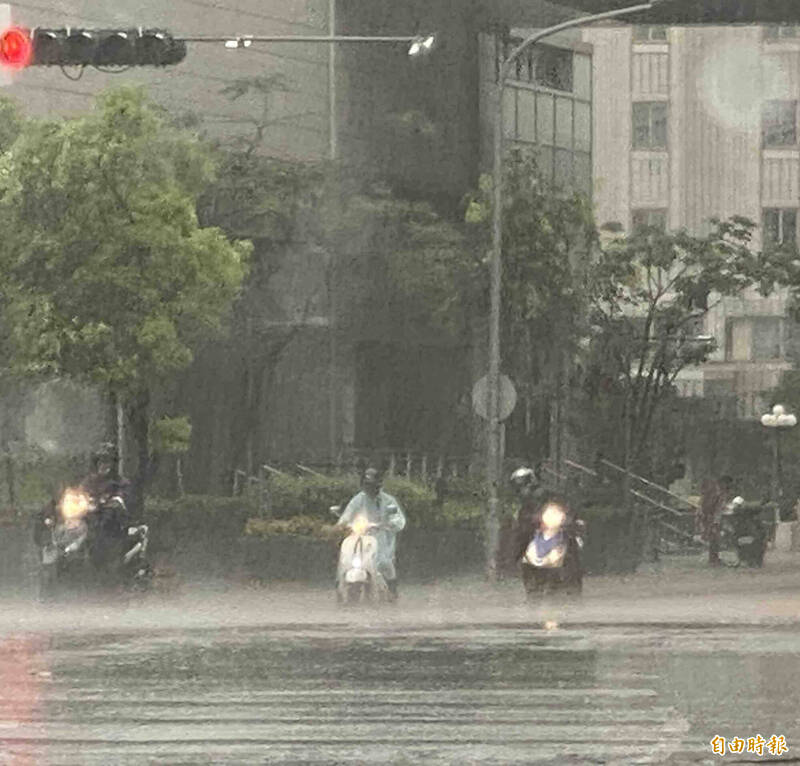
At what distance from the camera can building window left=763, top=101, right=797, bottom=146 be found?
76.0m

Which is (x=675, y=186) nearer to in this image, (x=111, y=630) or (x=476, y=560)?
(x=476, y=560)

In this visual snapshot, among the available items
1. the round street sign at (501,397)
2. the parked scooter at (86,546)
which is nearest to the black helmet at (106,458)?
the parked scooter at (86,546)

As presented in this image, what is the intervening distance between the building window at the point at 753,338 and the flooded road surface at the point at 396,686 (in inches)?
1884

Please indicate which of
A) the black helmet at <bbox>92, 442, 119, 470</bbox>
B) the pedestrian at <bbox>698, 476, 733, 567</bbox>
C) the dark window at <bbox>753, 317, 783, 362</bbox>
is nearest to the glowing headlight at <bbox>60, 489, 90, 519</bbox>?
the black helmet at <bbox>92, 442, 119, 470</bbox>

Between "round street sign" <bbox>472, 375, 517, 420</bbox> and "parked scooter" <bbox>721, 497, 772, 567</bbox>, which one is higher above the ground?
"round street sign" <bbox>472, 375, 517, 420</bbox>

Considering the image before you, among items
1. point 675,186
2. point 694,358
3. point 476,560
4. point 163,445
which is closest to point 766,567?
point 694,358

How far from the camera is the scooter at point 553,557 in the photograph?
29031 mm

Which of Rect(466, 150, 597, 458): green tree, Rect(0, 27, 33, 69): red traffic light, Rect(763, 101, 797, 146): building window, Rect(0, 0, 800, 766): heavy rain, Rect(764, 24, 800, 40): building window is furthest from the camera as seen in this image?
Rect(763, 101, 797, 146): building window

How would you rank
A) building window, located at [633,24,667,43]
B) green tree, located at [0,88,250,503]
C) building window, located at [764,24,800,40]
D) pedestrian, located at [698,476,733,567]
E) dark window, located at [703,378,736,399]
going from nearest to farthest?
green tree, located at [0,88,250,503], pedestrian, located at [698,476,733,567], dark window, located at [703,378,736,399], building window, located at [633,24,667,43], building window, located at [764,24,800,40]

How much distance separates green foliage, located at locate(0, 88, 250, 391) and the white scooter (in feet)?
16.1

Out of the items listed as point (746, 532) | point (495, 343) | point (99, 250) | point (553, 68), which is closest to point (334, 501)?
point (495, 343)

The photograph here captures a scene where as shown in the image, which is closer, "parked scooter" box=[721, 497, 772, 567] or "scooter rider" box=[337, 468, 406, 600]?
"scooter rider" box=[337, 468, 406, 600]

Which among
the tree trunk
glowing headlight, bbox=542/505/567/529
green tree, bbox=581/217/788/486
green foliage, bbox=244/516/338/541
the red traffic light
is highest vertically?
the red traffic light

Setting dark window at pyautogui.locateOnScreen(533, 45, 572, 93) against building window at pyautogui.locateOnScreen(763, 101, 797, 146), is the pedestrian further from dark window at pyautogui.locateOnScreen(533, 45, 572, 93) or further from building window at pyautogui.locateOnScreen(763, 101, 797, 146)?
building window at pyautogui.locateOnScreen(763, 101, 797, 146)
